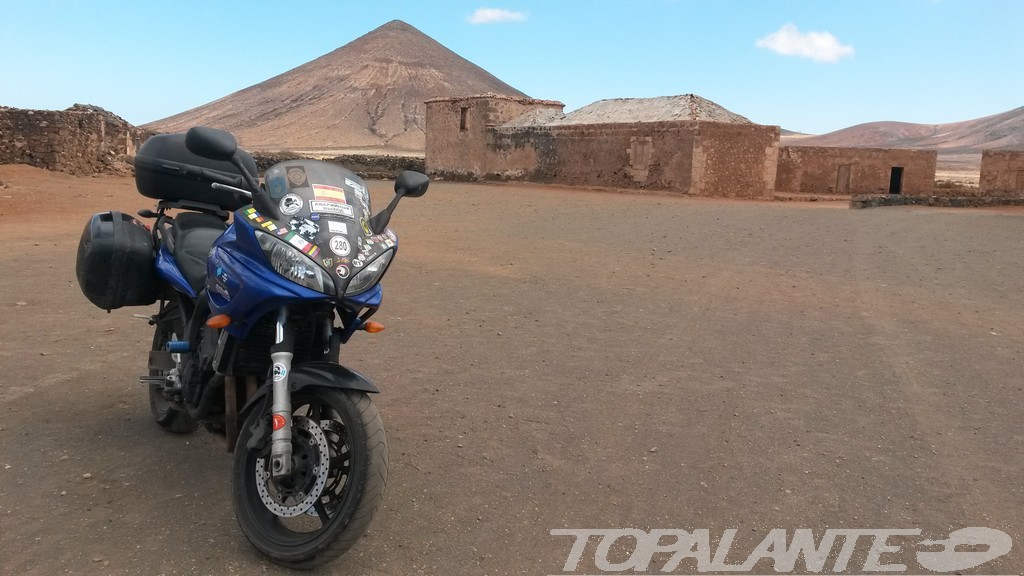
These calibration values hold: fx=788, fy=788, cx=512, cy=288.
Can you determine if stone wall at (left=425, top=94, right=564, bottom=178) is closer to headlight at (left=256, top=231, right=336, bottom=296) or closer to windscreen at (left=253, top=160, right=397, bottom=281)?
windscreen at (left=253, top=160, right=397, bottom=281)

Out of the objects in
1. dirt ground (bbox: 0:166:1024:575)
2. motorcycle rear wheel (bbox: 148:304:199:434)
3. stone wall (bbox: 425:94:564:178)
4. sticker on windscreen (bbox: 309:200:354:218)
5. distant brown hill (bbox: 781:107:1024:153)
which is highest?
distant brown hill (bbox: 781:107:1024:153)

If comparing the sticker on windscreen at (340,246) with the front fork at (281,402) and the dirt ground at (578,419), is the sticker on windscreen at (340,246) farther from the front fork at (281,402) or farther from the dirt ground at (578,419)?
the dirt ground at (578,419)

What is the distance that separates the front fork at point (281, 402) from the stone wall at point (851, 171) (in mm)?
29227

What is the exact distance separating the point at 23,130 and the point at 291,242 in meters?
20.1

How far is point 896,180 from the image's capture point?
30094 mm

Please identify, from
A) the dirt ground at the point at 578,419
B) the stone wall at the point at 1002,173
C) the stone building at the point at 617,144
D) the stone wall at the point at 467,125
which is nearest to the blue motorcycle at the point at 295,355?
the dirt ground at the point at 578,419

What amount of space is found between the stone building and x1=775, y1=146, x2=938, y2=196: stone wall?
5.75 metres

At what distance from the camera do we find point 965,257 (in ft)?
34.5

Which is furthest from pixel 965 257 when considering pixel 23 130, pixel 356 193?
pixel 23 130

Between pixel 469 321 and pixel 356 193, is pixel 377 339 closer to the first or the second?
pixel 469 321

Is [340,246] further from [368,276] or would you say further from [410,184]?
[410,184]

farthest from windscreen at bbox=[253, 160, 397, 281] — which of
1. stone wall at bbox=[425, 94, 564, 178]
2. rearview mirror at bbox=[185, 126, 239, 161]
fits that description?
stone wall at bbox=[425, 94, 564, 178]

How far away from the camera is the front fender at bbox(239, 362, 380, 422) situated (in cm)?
267

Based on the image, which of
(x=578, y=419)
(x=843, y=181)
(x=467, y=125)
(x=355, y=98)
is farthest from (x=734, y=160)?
(x=355, y=98)
